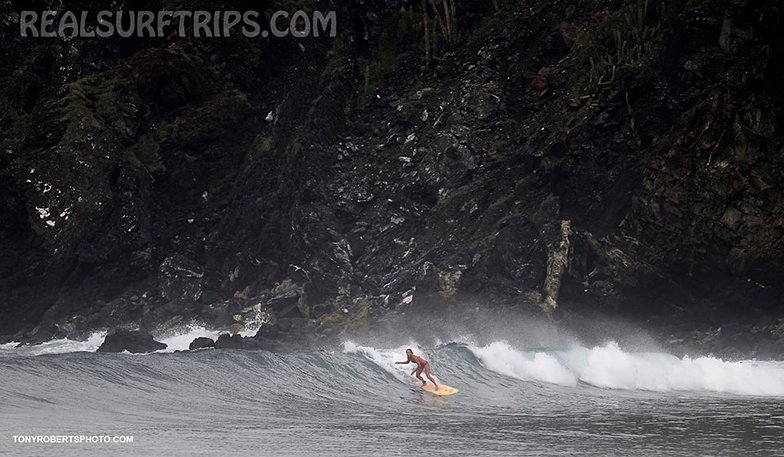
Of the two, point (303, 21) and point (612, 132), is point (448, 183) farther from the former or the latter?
point (303, 21)

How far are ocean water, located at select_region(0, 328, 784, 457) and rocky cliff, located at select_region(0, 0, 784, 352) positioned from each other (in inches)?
179

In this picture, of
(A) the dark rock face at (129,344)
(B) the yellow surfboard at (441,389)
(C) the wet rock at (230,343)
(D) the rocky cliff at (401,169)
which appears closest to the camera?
(B) the yellow surfboard at (441,389)

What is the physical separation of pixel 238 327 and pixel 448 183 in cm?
1097

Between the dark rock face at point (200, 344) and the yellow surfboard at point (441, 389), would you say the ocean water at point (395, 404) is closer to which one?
the yellow surfboard at point (441, 389)

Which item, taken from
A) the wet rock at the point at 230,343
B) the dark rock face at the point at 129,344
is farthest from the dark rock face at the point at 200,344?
the dark rock face at the point at 129,344

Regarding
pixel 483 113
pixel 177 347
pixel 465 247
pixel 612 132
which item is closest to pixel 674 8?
pixel 612 132

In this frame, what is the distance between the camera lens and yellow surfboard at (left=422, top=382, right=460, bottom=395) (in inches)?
842

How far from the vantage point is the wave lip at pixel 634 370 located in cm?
2397

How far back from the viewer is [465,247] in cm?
3597

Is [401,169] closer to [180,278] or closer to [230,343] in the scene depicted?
[180,278]

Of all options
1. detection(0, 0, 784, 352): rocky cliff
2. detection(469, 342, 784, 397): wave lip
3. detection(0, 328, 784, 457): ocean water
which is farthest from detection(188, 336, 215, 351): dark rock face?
detection(469, 342, 784, 397): wave lip

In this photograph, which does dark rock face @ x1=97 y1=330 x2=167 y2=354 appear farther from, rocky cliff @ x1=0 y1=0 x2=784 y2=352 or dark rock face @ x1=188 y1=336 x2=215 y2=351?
rocky cliff @ x1=0 y1=0 x2=784 y2=352

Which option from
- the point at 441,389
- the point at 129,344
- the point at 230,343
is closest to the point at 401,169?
the point at 230,343

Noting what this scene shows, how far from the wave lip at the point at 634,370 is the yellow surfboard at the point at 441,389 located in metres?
4.29
